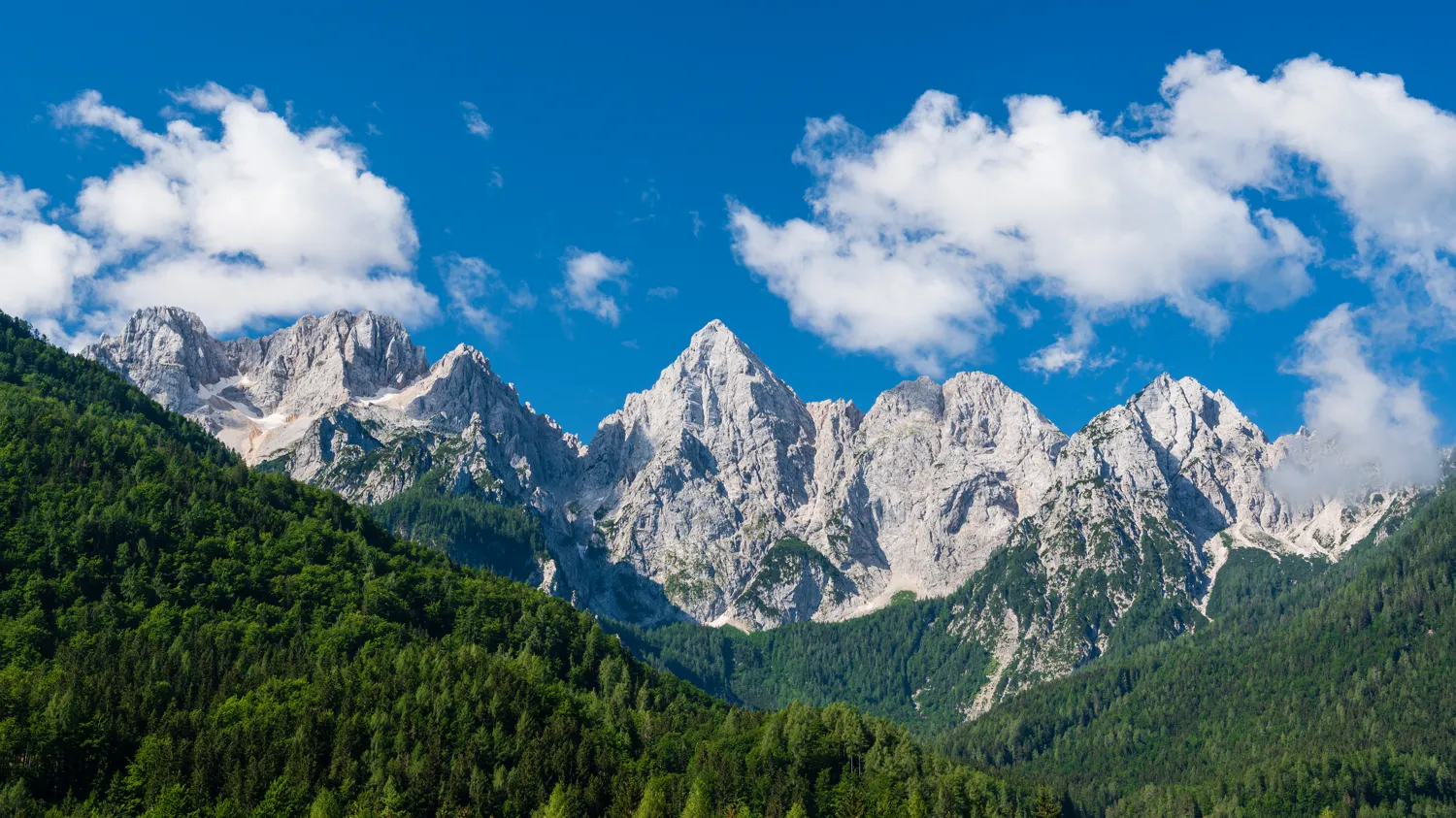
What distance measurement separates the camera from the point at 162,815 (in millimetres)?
112688

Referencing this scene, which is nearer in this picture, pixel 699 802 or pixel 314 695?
pixel 699 802

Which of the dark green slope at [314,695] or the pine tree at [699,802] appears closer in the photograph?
the dark green slope at [314,695]

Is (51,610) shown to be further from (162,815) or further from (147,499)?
(162,815)

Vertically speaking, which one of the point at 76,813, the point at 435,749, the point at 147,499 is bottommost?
the point at 76,813

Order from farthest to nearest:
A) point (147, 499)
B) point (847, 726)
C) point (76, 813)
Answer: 1. point (147, 499)
2. point (847, 726)
3. point (76, 813)

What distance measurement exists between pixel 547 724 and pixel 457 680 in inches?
519

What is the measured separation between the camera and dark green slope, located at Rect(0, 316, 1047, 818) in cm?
12162

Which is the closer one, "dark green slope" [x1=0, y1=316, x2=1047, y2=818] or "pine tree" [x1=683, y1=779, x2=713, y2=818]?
"dark green slope" [x1=0, y1=316, x2=1047, y2=818]

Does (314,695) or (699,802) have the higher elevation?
(314,695)

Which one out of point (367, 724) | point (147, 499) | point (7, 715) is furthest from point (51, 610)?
point (367, 724)

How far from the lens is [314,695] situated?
452 feet

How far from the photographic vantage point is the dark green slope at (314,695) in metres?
122

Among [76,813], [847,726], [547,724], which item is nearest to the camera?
[76,813]

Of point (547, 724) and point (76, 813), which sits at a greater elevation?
point (547, 724)
